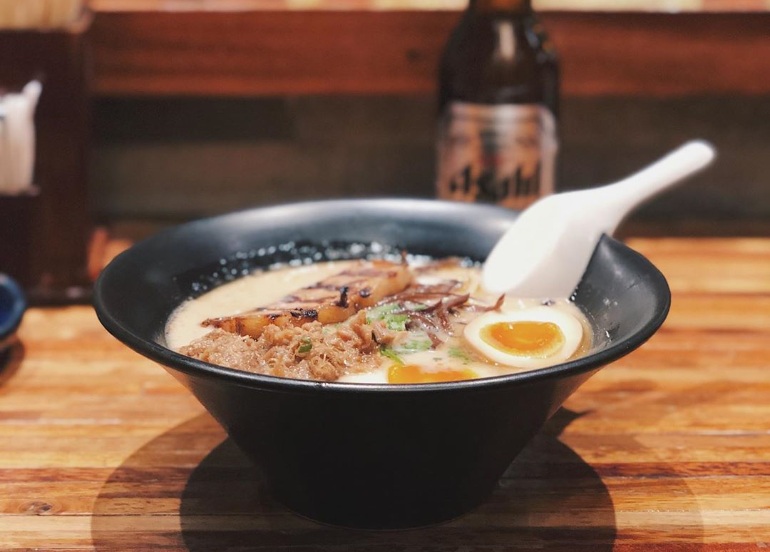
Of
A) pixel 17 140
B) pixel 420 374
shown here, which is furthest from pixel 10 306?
pixel 420 374

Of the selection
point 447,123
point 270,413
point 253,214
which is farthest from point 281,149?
point 270,413

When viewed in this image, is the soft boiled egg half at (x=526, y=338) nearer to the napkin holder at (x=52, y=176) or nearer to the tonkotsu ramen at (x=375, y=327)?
the tonkotsu ramen at (x=375, y=327)

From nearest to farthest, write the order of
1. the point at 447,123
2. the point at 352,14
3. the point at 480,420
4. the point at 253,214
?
1. the point at 480,420
2. the point at 253,214
3. the point at 447,123
4. the point at 352,14

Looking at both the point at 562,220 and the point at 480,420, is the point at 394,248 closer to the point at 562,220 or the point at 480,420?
the point at 562,220

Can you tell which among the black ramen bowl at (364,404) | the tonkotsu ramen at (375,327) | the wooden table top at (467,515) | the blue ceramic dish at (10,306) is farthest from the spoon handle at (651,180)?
the blue ceramic dish at (10,306)

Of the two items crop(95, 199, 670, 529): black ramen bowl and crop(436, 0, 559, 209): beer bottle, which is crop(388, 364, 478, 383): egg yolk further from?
crop(436, 0, 559, 209): beer bottle

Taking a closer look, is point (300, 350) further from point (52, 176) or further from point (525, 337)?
point (52, 176)

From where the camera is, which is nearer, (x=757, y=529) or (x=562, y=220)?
(x=757, y=529)

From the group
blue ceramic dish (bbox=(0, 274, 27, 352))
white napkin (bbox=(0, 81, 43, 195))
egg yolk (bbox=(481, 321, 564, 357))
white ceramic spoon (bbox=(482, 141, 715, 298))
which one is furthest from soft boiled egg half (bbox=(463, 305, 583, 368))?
white napkin (bbox=(0, 81, 43, 195))
